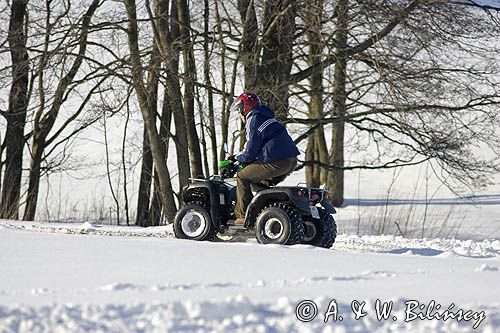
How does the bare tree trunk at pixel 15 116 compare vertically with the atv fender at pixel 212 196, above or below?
above

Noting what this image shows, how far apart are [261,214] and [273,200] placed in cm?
33

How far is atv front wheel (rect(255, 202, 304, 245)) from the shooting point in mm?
11180

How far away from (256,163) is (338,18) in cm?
585

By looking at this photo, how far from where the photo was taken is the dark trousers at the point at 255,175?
11.4 metres

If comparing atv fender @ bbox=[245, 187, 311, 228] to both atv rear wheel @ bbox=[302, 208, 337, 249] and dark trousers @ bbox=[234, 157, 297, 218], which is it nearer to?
dark trousers @ bbox=[234, 157, 297, 218]

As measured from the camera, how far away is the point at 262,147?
11.4m

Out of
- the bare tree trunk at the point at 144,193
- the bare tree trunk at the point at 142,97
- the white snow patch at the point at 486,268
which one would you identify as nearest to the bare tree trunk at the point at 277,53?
the bare tree trunk at the point at 142,97

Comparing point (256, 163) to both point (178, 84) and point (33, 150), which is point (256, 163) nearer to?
point (178, 84)

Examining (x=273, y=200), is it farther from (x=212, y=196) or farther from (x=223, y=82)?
(x=223, y=82)

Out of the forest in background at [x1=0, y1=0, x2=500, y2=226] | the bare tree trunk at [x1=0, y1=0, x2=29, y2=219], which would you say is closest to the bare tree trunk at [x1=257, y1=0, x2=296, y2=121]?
the forest in background at [x1=0, y1=0, x2=500, y2=226]

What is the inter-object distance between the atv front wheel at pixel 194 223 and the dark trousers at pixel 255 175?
0.44 meters

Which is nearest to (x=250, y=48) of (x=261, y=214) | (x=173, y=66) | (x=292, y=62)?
(x=292, y=62)

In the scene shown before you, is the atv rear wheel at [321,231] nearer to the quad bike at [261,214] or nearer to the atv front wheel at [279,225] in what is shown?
the quad bike at [261,214]

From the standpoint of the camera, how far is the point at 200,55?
63.0 ft
